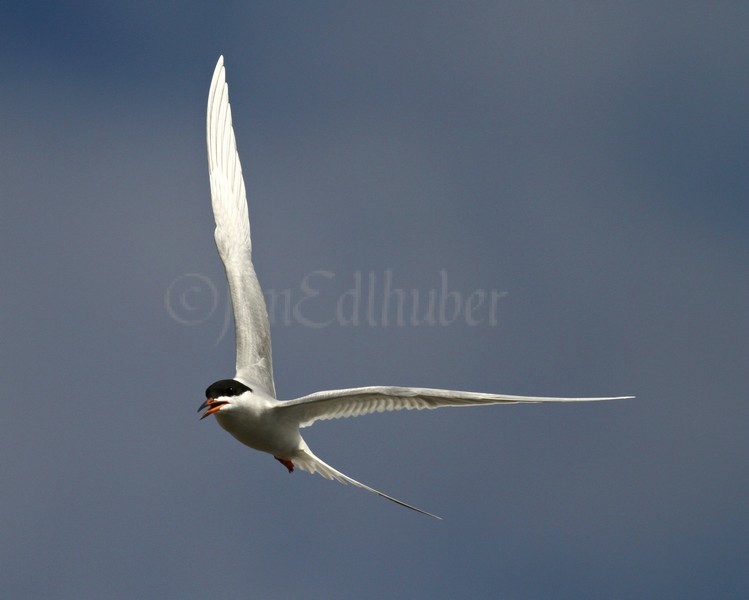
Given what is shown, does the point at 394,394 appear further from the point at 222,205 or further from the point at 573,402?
the point at 222,205

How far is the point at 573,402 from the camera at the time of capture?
35.2ft

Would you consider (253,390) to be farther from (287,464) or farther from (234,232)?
(234,232)

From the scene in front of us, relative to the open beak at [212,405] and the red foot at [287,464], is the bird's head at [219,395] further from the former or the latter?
the red foot at [287,464]

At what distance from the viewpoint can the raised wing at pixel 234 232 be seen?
15320 millimetres

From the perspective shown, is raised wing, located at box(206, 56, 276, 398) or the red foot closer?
the red foot

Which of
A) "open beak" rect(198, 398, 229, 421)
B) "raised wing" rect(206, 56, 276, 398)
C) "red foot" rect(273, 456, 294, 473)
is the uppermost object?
"raised wing" rect(206, 56, 276, 398)

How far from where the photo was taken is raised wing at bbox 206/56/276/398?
50.3 feet

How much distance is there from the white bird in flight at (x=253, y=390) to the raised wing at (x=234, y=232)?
0.01 m

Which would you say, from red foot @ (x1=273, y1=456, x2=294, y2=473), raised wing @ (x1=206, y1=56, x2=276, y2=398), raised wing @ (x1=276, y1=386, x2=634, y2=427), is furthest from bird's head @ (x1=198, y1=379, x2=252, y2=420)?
raised wing @ (x1=206, y1=56, x2=276, y2=398)

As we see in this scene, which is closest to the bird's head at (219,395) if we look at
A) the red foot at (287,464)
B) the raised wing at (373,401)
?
the raised wing at (373,401)

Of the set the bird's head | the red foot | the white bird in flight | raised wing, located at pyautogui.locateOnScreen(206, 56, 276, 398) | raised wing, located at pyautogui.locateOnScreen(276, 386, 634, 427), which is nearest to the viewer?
raised wing, located at pyautogui.locateOnScreen(276, 386, 634, 427)

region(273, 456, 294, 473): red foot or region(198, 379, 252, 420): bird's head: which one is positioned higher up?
region(198, 379, 252, 420): bird's head

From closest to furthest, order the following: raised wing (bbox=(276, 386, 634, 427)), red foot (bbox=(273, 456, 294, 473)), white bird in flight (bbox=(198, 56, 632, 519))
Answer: raised wing (bbox=(276, 386, 634, 427)) < white bird in flight (bbox=(198, 56, 632, 519)) < red foot (bbox=(273, 456, 294, 473))

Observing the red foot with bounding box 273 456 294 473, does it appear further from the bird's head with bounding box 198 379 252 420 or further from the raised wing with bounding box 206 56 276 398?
the bird's head with bounding box 198 379 252 420
